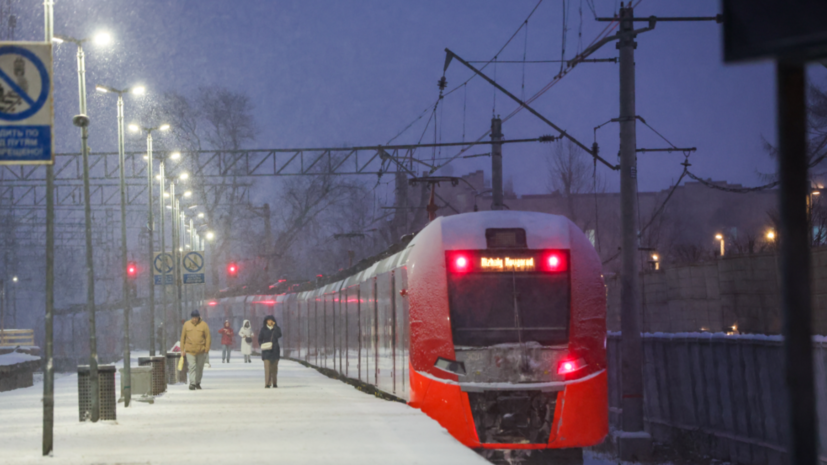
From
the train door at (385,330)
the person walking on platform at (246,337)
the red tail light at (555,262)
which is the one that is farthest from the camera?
the person walking on platform at (246,337)

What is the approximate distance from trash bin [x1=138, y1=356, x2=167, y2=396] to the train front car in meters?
8.90

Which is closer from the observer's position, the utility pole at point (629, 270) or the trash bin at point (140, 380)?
the utility pole at point (629, 270)

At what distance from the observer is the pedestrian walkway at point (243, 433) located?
32.1 feet

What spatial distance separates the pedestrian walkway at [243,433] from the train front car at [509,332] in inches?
29.8

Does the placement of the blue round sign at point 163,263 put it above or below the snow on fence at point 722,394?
above

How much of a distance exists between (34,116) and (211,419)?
550 cm

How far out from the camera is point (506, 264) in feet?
44.0

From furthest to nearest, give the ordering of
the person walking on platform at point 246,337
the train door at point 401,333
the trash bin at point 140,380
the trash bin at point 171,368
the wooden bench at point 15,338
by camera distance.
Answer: the wooden bench at point 15,338
the person walking on platform at point 246,337
the trash bin at point 171,368
the trash bin at point 140,380
the train door at point 401,333

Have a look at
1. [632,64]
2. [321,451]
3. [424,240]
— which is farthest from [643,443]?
[321,451]

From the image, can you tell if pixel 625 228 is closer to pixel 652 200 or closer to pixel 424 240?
pixel 424 240

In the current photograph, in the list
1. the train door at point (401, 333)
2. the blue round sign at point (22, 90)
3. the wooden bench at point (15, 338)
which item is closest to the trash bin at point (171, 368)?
the train door at point (401, 333)

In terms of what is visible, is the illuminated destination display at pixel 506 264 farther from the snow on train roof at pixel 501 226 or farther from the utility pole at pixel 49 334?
the utility pole at pixel 49 334

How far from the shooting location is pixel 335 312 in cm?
2745

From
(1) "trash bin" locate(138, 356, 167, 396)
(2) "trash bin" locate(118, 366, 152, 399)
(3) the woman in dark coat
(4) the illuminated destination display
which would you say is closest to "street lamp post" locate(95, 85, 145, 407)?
(2) "trash bin" locate(118, 366, 152, 399)
